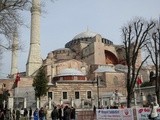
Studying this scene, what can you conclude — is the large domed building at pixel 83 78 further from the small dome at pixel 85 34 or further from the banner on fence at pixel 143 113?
the banner on fence at pixel 143 113

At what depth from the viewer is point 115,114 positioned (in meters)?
15.9

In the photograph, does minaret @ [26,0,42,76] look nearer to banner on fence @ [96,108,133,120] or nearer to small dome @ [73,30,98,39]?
small dome @ [73,30,98,39]

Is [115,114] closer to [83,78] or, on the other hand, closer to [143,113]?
[143,113]

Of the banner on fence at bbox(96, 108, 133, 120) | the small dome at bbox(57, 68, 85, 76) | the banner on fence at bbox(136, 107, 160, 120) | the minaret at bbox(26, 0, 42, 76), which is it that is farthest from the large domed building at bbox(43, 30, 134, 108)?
the banner on fence at bbox(136, 107, 160, 120)

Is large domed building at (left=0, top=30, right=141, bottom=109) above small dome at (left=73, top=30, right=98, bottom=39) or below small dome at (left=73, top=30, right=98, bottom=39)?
below

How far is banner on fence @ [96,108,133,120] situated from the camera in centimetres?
1499

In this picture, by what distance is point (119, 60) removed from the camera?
71.7 meters

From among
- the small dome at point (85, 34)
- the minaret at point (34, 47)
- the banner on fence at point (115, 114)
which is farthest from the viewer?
the small dome at point (85, 34)

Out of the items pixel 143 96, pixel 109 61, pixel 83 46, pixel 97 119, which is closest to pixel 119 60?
pixel 109 61

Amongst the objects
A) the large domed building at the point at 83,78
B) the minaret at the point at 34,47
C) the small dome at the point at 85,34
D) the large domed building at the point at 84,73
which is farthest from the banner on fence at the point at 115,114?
the small dome at the point at 85,34

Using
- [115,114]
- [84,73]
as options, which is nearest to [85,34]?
[84,73]

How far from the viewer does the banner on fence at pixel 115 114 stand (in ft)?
49.2

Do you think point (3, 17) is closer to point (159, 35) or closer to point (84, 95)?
point (159, 35)

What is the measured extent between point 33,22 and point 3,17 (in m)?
38.8
